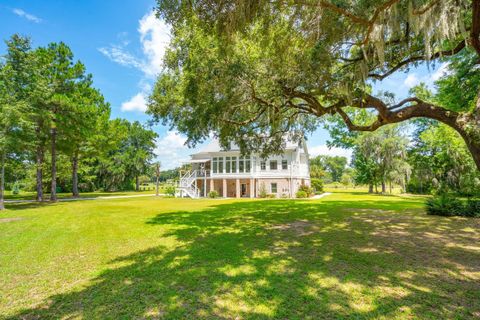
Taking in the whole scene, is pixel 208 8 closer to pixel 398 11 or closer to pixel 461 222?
pixel 398 11

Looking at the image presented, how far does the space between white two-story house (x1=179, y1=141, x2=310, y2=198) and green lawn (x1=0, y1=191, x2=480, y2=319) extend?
54.9 ft

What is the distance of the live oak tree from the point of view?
5293 mm

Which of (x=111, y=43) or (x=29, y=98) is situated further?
(x=29, y=98)

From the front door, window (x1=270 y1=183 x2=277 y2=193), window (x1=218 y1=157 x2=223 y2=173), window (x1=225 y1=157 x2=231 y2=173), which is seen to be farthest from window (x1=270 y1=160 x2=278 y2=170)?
window (x1=218 y1=157 x2=223 y2=173)

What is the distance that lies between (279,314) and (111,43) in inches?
506

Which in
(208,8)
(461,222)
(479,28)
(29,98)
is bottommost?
(461,222)

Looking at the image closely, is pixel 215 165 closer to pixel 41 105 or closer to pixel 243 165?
pixel 243 165

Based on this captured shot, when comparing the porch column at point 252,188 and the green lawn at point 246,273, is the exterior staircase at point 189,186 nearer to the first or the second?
the porch column at point 252,188

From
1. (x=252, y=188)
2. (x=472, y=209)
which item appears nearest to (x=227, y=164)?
(x=252, y=188)

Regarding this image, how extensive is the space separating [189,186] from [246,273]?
913 inches

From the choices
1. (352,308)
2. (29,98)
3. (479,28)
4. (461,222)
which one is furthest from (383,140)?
→ (29,98)

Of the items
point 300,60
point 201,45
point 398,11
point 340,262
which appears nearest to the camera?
point 340,262

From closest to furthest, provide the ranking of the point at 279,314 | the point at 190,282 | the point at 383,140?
the point at 279,314 → the point at 190,282 → the point at 383,140

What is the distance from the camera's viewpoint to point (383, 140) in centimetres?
2898
